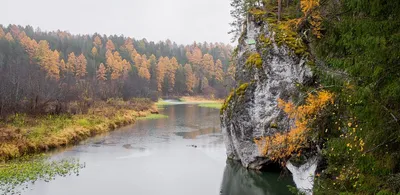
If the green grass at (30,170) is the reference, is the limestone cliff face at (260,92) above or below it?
above

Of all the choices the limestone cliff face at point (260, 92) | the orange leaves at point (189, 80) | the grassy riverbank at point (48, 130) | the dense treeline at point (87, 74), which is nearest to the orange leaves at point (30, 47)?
the dense treeline at point (87, 74)

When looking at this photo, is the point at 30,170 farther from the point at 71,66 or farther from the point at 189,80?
the point at 189,80

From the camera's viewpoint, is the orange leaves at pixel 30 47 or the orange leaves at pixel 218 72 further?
the orange leaves at pixel 218 72

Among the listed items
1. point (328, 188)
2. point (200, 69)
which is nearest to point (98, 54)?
point (200, 69)

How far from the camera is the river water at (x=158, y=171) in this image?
15.6 metres

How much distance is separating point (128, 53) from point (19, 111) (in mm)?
85288

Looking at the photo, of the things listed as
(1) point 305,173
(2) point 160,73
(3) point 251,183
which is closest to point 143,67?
(2) point 160,73

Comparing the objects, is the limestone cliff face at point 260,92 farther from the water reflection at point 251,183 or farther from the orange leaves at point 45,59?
the orange leaves at point 45,59

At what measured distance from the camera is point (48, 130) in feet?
80.1

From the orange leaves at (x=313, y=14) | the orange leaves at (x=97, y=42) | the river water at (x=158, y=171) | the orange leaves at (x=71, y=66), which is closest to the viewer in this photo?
the orange leaves at (x=313, y=14)

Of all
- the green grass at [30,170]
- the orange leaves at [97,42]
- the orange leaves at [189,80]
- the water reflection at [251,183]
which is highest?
the orange leaves at [97,42]

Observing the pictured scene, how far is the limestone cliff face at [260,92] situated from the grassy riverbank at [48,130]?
1152cm

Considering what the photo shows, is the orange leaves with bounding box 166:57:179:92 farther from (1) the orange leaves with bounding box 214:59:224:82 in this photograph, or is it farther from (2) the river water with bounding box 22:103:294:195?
(2) the river water with bounding box 22:103:294:195

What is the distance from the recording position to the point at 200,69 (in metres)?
111
